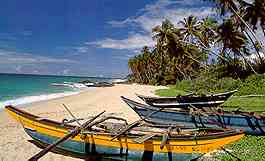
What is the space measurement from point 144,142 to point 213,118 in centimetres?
468

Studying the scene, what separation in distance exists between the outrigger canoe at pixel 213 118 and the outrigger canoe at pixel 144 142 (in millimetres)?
2431

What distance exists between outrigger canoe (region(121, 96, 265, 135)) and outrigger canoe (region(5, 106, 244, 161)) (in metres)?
2.43

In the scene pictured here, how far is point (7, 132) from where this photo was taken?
12.5 metres

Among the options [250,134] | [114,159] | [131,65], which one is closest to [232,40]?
[250,134]

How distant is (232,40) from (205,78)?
472 centimetres

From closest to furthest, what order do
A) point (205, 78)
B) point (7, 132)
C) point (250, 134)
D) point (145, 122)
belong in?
point (145, 122)
point (250, 134)
point (7, 132)
point (205, 78)

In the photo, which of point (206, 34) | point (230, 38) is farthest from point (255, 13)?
point (206, 34)

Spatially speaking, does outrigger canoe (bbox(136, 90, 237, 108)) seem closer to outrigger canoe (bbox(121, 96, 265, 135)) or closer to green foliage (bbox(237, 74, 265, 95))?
outrigger canoe (bbox(121, 96, 265, 135))

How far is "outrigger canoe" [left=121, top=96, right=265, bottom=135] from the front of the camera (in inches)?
412

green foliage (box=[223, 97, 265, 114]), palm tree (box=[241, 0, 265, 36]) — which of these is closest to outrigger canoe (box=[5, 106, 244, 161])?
green foliage (box=[223, 97, 265, 114])

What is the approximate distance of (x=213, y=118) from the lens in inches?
437

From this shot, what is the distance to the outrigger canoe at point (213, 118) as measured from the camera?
10477 mm

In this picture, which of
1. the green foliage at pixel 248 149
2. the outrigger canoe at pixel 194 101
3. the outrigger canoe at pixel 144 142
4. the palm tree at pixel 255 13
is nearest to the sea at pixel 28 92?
the outrigger canoe at pixel 194 101

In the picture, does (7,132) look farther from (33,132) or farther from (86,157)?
(86,157)
